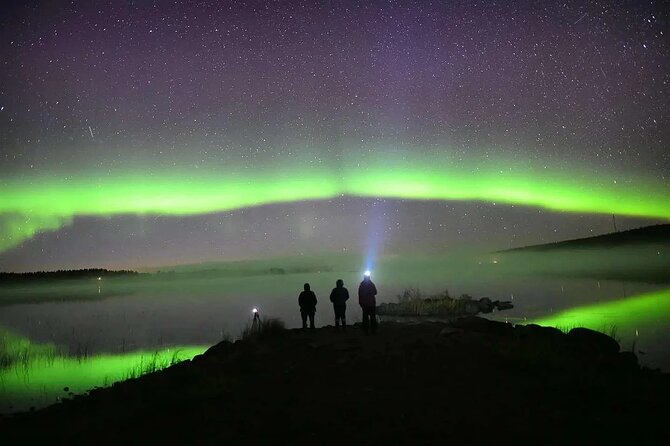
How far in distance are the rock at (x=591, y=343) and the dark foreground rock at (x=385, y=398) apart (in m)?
0.10

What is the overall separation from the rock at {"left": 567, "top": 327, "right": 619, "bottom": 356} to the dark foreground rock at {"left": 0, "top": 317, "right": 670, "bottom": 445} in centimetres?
10

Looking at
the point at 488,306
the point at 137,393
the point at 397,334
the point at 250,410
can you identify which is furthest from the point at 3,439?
the point at 488,306

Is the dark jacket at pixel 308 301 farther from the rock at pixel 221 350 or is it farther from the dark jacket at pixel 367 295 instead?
the rock at pixel 221 350

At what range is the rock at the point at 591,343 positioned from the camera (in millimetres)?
19516

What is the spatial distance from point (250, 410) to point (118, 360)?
73.7 feet

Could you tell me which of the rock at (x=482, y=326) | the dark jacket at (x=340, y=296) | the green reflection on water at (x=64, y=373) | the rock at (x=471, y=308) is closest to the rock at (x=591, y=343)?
the rock at (x=482, y=326)

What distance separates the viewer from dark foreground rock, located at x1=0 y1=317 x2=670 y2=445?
10945mm

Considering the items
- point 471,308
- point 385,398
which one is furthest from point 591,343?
point 471,308

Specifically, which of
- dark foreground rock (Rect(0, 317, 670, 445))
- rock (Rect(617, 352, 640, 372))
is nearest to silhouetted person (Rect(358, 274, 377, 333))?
dark foreground rock (Rect(0, 317, 670, 445))

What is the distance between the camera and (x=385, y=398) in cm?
1286

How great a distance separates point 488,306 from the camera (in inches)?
2125

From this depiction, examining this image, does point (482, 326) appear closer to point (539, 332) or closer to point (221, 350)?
point (539, 332)

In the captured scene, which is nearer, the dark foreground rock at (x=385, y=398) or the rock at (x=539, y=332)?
the dark foreground rock at (x=385, y=398)

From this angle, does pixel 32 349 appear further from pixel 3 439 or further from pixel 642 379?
pixel 642 379
